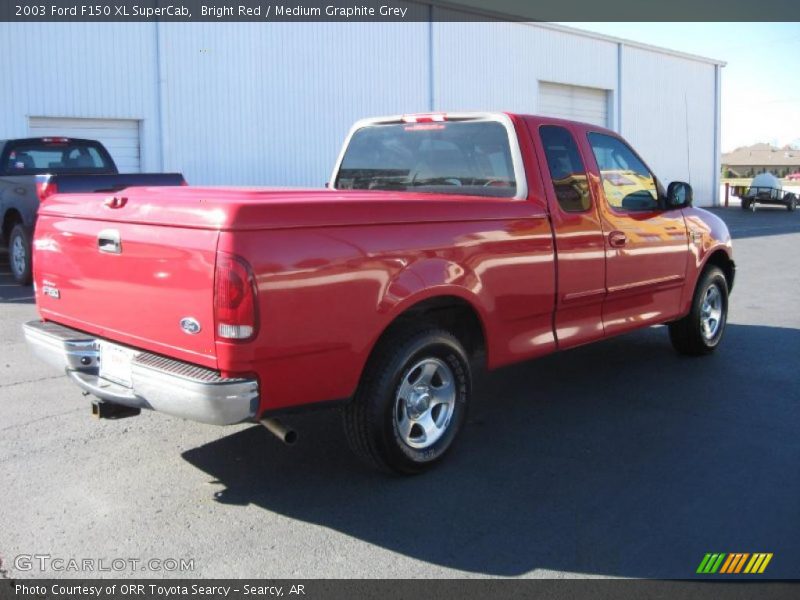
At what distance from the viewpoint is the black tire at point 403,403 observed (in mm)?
4070

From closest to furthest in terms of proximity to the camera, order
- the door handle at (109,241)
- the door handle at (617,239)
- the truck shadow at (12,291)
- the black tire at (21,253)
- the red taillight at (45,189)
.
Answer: the door handle at (109,241) → the door handle at (617,239) → the red taillight at (45,189) → the truck shadow at (12,291) → the black tire at (21,253)

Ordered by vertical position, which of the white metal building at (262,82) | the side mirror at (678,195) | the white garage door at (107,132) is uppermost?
the white metal building at (262,82)

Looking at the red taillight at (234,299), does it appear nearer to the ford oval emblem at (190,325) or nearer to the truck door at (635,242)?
the ford oval emblem at (190,325)

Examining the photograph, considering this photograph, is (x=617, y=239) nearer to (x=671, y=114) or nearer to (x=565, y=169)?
(x=565, y=169)

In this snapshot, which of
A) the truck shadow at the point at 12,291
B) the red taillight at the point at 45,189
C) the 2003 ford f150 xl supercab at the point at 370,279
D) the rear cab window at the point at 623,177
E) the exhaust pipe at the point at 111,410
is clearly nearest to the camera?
the 2003 ford f150 xl supercab at the point at 370,279

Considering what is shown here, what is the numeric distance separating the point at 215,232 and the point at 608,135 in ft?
11.6

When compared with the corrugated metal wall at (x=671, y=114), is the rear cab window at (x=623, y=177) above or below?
below

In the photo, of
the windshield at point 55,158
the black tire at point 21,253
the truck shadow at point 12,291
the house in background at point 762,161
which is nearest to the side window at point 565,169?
the truck shadow at point 12,291

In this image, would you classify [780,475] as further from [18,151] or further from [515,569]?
[18,151]

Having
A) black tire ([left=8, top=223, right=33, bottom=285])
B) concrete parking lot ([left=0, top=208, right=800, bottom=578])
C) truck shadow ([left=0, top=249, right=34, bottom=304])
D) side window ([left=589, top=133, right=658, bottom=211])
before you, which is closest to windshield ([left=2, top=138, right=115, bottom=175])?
black tire ([left=8, top=223, right=33, bottom=285])

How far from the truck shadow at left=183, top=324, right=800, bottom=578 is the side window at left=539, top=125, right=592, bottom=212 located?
55.5 inches

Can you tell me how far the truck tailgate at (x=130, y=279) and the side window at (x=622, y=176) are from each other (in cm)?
317

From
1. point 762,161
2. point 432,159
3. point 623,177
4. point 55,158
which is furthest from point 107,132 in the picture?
point 762,161

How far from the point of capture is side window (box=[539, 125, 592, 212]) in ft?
17.3
